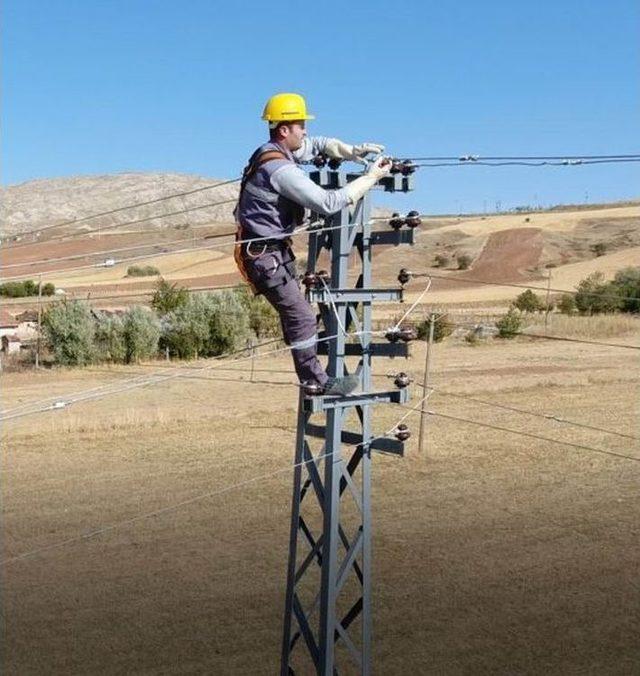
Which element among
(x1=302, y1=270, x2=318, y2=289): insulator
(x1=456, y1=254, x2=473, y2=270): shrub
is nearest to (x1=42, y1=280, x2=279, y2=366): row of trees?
(x1=456, y1=254, x2=473, y2=270): shrub

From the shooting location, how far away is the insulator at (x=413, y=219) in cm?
797

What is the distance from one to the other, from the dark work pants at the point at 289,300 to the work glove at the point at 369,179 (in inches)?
24.4

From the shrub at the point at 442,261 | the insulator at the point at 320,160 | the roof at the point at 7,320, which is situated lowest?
the roof at the point at 7,320

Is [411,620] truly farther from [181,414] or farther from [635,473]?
[181,414]

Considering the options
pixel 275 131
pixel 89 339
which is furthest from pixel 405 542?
pixel 89 339

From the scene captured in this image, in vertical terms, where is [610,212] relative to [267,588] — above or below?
above

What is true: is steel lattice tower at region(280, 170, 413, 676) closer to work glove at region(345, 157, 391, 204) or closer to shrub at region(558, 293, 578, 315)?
work glove at region(345, 157, 391, 204)

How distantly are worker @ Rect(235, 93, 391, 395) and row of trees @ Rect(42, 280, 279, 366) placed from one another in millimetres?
34666

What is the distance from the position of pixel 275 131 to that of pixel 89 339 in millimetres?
35124

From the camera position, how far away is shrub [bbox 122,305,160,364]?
4178cm

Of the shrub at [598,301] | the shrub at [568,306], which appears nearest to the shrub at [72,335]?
the shrub at [598,301]

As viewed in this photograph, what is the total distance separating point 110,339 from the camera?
42.1m

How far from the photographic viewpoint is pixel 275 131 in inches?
293

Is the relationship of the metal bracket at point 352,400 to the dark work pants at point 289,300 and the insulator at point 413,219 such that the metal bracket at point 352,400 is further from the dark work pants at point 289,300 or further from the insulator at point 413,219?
the insulator at point 413,219
